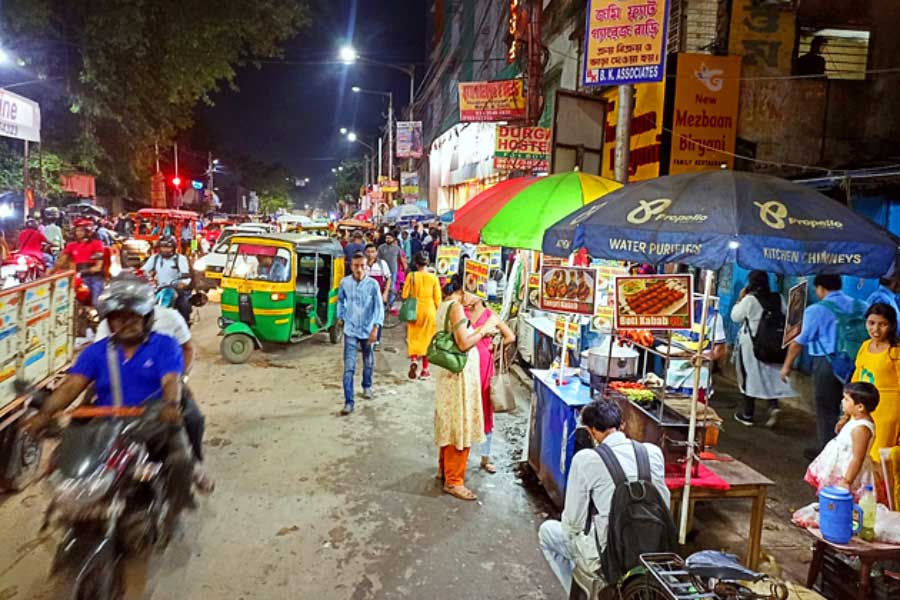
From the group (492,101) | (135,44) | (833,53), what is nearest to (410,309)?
(492,101)

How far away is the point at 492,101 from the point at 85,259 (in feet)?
29.1

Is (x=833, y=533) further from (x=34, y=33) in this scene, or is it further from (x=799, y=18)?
(x=34, y=33)

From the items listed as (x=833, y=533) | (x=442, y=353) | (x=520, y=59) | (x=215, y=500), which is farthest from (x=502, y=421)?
(x=520, y=59)

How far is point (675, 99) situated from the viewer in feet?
34.4

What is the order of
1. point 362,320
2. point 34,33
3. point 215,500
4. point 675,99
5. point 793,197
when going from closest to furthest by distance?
point 793,197 < point 215,500 < point 362,320 < point 675,99 < point 34,33

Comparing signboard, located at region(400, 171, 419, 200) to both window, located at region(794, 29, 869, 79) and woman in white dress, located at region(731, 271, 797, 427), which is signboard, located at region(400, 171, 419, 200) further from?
woman in white dress, located at region(731, 271, 797, 427)

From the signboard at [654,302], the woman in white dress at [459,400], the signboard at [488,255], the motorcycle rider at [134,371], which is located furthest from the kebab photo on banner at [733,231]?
the signboard at [488,255]

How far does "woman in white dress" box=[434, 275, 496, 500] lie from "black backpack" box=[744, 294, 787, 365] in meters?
3.96

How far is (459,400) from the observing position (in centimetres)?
570

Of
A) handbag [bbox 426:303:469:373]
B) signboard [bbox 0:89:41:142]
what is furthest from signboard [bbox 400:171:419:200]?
handbag [bbox 426:303:469:373]

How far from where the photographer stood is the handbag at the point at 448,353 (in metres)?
5.55

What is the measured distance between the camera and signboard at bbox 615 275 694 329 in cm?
447

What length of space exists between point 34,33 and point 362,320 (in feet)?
54.0

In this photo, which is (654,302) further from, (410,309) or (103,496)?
(410,309)
